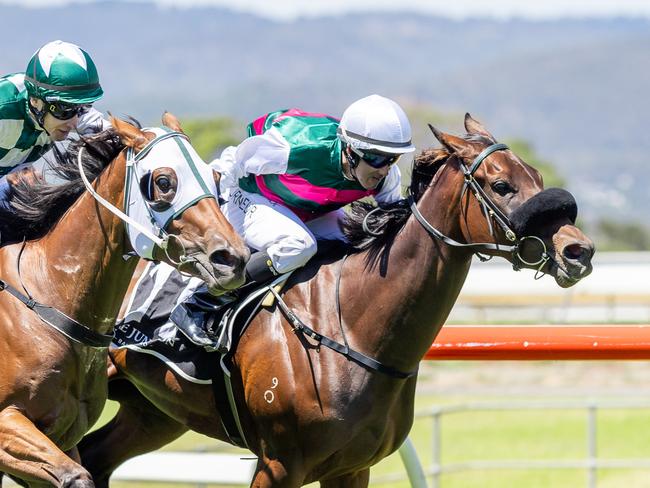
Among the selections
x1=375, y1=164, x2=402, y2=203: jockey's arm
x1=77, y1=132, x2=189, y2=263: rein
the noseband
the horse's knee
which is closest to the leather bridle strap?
the noseband

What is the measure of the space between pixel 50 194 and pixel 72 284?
404 millimetres

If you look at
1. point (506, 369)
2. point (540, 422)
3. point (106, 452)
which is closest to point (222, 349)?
point (106, 452)

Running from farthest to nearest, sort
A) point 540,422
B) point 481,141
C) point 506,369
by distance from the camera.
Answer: point 506,369
point 540,422
point 481,141

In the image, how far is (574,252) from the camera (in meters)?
4.46

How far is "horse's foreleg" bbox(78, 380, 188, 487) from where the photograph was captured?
18.2ft

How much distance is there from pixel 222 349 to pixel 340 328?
1.59 ft

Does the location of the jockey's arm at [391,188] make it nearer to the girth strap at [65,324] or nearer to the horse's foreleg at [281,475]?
the horse's foreleg at [281,475]

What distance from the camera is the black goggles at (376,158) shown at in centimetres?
486

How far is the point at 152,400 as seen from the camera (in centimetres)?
530

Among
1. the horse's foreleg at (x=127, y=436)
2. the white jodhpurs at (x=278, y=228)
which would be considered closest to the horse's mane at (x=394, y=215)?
the white jodhpurs at (x=278, y=228)

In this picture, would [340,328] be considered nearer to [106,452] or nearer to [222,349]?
[222,349]

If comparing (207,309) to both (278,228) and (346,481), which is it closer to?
(278,228)

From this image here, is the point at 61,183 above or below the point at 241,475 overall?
above

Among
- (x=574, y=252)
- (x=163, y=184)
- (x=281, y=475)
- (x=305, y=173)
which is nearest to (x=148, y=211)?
(x=163, y=184)
